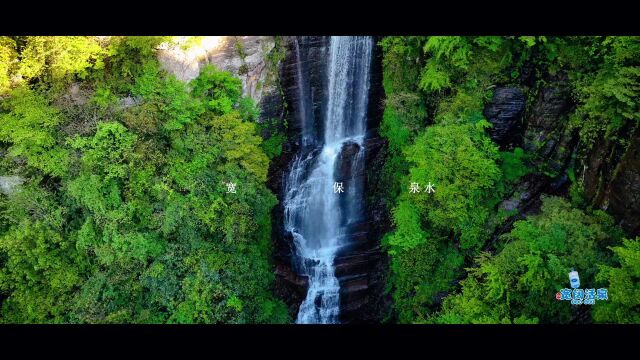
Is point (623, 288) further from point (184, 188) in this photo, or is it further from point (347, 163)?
point (184, 188)

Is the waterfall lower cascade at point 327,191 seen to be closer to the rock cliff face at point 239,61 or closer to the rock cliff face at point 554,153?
the rock cliff face at point 239,61

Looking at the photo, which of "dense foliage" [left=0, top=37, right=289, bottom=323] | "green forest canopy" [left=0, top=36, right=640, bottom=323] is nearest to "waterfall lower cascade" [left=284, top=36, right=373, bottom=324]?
"green forest canopy" [left=0, top=36, right=640, bottom=323]

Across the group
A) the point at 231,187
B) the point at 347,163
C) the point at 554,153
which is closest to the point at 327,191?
the point at 347,163

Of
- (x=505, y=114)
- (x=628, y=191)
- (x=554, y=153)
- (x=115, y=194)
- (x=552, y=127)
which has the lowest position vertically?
(x=628, y=191)

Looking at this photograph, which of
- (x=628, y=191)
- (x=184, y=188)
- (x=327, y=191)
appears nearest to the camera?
(x=628, y=191)

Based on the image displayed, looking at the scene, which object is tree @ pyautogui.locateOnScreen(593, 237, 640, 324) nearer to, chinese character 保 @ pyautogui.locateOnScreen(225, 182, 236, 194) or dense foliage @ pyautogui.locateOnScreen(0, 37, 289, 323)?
dense foliage @ pyautogui.locateOnScreen(0, 37, 289, 323)

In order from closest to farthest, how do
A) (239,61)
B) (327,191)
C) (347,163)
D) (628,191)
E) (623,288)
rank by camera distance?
(623,288), (628,191), (239,61), (347,163), (327,191)

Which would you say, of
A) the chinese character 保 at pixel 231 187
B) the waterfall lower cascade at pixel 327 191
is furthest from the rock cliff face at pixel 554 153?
the chinese character 保 at pixel 231 187
